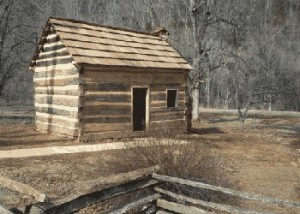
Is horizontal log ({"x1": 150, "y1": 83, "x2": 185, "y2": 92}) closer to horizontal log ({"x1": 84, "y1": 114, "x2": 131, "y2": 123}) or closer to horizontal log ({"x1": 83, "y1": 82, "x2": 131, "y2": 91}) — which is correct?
horizontal log ({"x1": 83, "y1": 82, "x2": 131, "y2": 91})

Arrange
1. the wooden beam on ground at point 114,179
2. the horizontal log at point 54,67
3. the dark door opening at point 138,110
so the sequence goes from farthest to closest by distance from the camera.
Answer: the dark door opening at point 138,110 → the horizontal log at point 54,67 → the wooden beam on ground at point 114,179

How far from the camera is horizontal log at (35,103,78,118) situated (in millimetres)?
14562

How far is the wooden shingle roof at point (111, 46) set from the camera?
14.7 metres

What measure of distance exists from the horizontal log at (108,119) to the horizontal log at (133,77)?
1440mm

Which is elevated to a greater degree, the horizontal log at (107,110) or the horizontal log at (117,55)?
the horizontal log at (117,55)

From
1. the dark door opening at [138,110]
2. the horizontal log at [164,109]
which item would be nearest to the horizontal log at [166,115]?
the horizontal log at [164,109]

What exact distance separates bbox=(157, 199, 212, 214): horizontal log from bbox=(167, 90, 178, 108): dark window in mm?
11399

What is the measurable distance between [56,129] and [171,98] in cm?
576

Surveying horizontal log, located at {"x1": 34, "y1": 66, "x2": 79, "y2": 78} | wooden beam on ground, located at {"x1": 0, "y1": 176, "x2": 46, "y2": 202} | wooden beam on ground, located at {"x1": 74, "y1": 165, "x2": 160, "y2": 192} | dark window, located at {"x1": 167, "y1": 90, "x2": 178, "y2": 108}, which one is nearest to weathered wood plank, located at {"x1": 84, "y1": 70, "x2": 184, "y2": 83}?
dark window, located at {"x1": 167, "y1": 90, "x2": 178, "y2": 108}

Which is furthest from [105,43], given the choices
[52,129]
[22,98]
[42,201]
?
[22,98]

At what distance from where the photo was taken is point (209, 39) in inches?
1227

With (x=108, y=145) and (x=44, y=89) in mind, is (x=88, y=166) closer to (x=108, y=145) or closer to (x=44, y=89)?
(x=108, y=145)

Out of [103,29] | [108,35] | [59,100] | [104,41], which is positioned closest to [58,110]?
[59,100]

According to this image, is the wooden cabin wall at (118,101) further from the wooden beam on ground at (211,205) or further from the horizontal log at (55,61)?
the wooden beam on ground at (211,205)
